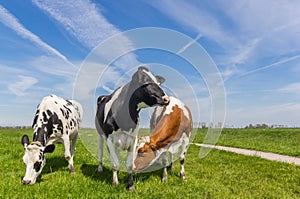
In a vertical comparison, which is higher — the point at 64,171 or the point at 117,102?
the point at 117,102

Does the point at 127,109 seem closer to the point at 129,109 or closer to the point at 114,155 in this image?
the point at 129,109

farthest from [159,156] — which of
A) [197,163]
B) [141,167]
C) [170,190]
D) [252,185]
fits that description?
[197,163]

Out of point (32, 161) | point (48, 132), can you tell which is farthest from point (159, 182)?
point (48, 132)

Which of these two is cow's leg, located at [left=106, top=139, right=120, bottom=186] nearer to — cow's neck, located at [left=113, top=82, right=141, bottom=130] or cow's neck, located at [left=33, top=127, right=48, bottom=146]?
cow's neck, located at [left=113, top=82, right=141, bottom=130]

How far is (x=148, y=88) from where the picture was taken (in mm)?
5719

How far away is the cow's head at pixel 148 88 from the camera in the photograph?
18.5ft

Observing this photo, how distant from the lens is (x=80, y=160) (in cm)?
1008

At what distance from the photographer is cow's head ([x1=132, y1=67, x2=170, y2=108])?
5.63 metres

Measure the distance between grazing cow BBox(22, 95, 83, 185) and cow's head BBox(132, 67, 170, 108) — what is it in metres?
2.86

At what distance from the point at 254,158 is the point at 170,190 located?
7.13 meters

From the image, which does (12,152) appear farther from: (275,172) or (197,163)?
(275,172)

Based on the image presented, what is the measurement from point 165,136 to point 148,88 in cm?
195

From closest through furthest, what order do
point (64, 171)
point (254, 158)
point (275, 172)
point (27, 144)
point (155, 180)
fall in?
1. point (27, 144)
2. point (155, 180)
3. point (64, 171)
4. point (275, 172)
5. point (254, 158)

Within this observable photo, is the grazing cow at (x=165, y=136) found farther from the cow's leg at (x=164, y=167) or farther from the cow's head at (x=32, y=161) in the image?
the cow's head at (x=32, y=161)
